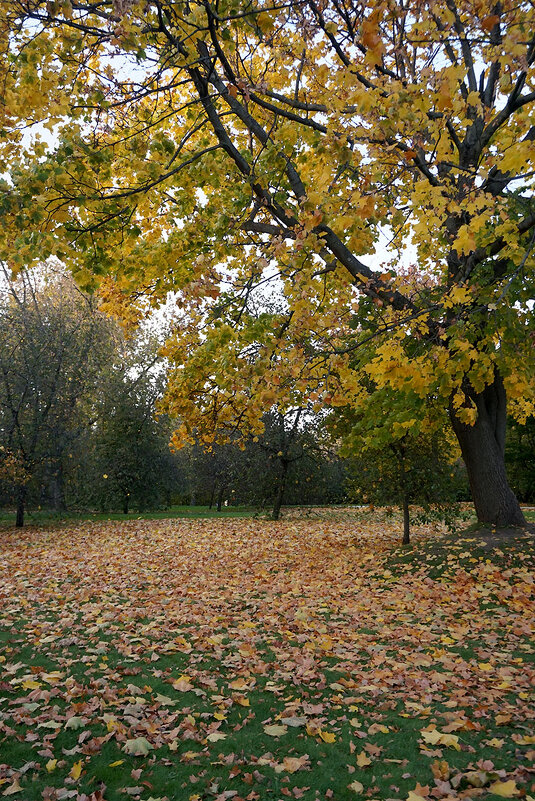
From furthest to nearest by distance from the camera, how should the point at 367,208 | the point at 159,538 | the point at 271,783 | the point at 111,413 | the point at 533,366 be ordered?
the point at 111,413
the point at 159,538
the point at 533,366
the point at 367,208
the point at 271,783

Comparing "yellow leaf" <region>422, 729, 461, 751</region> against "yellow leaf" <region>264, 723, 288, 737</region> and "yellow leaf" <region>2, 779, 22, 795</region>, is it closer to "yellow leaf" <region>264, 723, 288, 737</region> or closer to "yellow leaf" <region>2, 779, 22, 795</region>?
"yellow leaf" <region>264, 723, 288, 737</region>

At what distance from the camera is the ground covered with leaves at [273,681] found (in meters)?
2.93

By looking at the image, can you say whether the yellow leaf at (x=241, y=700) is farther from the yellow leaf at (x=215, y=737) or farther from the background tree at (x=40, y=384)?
→ the background tree at (x=40, y=384)

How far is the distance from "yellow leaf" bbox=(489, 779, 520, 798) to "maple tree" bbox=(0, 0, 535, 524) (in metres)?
2.90

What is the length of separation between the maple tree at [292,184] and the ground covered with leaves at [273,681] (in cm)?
228

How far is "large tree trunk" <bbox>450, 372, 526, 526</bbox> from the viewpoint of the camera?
8.71 m

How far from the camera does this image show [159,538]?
13.4m

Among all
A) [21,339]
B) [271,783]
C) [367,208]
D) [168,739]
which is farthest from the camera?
[21,339]

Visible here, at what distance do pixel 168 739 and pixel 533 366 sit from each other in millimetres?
5057

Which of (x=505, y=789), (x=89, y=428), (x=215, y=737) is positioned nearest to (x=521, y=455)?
(x=89, y=428)

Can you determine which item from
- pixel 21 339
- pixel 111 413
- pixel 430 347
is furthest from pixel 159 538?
pixel 430 347

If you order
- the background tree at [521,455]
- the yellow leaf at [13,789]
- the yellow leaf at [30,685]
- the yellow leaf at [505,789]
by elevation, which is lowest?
the yellow leaf at [505,789]

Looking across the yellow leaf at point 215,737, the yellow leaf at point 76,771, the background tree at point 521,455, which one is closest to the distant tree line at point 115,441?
the background tree at point 521,455

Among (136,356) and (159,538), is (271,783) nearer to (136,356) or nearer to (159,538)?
(159,538)
